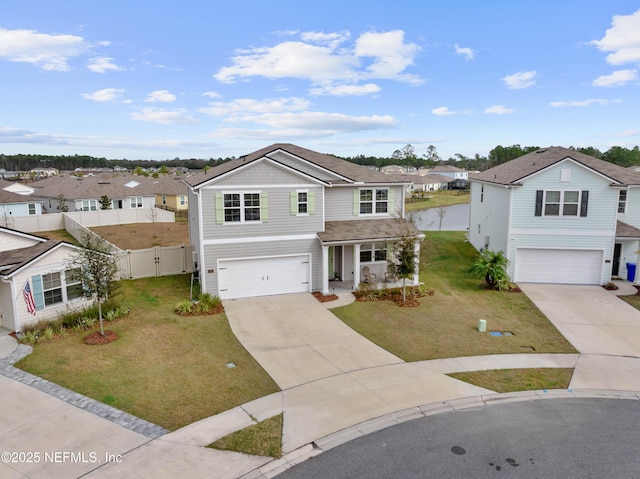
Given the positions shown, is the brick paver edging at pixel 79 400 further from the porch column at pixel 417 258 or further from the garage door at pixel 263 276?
the porch column at pixel 417 258

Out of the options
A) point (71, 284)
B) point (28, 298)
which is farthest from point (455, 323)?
→ point (28, 298)

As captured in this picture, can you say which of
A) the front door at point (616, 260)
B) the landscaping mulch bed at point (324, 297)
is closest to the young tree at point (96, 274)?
the landscaping mulch bed at point (324, 297)

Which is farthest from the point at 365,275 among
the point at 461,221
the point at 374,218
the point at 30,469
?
the point at 461,221

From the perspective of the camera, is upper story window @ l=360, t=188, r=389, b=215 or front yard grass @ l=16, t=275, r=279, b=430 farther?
upper story window @ l=360, t=188, r=389, b=215

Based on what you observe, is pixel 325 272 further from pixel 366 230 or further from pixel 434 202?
pixel 434 202

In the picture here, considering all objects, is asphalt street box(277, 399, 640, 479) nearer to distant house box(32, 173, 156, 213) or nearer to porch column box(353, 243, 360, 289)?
porch column box(353, 243, 360, 289)

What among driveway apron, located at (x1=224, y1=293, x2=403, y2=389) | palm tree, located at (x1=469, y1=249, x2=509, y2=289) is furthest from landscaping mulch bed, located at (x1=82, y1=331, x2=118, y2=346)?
palm tree, located at (x1=469, y1=249, x2=509, y2=289)
